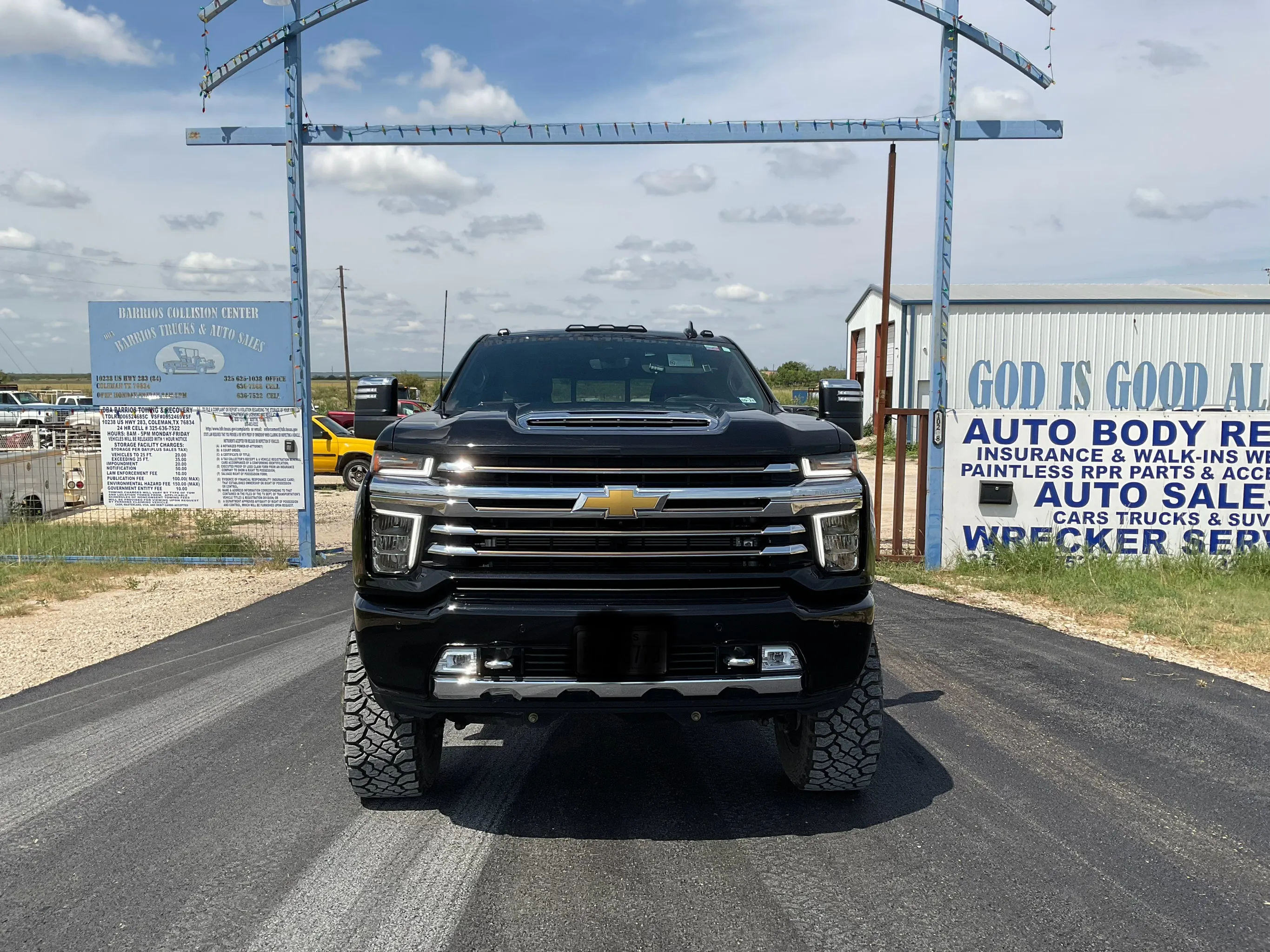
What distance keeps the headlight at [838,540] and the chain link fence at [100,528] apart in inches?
355

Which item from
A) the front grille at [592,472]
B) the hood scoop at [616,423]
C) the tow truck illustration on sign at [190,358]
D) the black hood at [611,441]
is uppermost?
the tow truck illustration on sign at [190,358]

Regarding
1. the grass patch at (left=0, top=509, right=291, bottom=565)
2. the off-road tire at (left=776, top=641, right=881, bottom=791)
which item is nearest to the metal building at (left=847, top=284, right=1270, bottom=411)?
the grass patch at (left=0, top=509, right=291, bottom=565)

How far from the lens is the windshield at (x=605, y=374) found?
493 centimetres

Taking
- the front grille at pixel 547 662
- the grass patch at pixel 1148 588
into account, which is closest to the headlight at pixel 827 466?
the front grille at pixel 547 662

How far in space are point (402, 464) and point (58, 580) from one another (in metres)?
8.17

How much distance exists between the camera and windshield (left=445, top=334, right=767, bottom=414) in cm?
493

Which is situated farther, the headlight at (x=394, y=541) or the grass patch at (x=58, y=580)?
the grass patch at (x=58, y=580)

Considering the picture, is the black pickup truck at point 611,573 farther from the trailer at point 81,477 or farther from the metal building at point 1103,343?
the metal building at point 1103,343

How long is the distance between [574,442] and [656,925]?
158 centimetres

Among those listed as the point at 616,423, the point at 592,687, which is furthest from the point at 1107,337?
the point at 592,687

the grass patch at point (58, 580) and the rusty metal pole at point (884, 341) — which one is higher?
the rusty metal pole at point (884, 341)

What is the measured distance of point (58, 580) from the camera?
9961 millimetres

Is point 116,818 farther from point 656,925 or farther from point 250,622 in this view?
point 250,622

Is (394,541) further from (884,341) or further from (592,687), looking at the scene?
(884,341)
